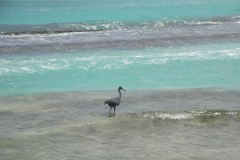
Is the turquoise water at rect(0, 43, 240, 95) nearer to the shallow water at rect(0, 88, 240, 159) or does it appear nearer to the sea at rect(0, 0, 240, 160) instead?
the sea at rect(0, 0, 240, 160)

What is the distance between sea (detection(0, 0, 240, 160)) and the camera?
12.8m

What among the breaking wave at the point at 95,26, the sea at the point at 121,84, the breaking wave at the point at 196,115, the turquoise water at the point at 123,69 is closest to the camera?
the sea at the point at 121,84

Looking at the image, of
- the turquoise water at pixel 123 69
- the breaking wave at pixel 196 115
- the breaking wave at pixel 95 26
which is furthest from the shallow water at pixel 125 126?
the breaking wave at pixel 95 26

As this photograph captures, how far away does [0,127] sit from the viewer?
46.9 feet

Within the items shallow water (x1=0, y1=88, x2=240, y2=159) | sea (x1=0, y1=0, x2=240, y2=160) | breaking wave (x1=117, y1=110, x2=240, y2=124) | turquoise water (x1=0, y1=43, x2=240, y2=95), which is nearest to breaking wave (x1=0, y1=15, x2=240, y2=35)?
sea (x1=0, y1=0, x2=240, y2=160)

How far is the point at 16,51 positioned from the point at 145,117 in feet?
44.6

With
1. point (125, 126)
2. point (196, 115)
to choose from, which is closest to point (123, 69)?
point (196, 115)

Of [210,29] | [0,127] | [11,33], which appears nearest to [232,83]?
[0,127]

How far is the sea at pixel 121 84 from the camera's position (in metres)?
12.8

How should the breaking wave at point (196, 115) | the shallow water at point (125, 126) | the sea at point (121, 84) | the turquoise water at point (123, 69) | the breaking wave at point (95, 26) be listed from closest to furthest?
1. the shallow water at point (125, 126)
2. the sea at point (121, 84)
3. the breaking wave at point (196, 115)
4. the turquoise water at point (123, 69)
5. the breaking wave at point (95, 26)

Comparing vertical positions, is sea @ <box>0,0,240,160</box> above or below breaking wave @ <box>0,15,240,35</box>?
below

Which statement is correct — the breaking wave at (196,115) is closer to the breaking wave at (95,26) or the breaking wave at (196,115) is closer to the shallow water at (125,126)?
the shallow water at (125,126)

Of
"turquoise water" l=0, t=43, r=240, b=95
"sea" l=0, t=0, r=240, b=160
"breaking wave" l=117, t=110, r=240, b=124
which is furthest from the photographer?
"turquoise water" l=0, t=43, r=240, b=95

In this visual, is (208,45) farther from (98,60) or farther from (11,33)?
(11,33)
